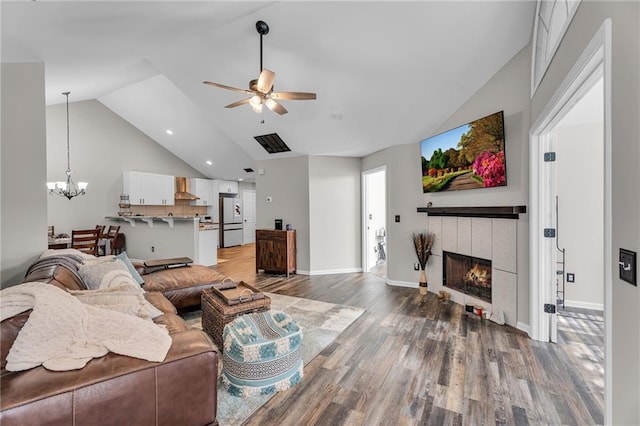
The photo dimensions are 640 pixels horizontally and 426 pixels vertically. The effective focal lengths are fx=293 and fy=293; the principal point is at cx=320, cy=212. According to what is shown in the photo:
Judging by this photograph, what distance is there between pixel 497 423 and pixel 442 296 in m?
2.36

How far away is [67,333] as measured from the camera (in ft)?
4.44

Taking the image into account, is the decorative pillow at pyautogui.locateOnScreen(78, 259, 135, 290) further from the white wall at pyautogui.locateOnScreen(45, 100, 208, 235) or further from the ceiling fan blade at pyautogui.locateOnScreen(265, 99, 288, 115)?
the white wall at pyautogui.locateOnScreen(45, 100, 208, 235)

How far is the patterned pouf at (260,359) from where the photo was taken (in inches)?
79.5

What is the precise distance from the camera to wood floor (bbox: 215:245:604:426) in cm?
183

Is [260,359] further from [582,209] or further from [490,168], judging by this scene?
[582,209]

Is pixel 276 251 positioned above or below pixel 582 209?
below

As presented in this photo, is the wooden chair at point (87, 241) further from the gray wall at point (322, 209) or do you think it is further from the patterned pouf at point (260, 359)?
the patterned pouf at point (260, 359)

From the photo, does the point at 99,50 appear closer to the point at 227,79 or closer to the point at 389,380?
the point at 227,79

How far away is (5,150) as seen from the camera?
8.07ft

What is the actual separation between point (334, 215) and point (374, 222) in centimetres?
106

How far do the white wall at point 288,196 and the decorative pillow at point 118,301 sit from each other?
12.1 feet

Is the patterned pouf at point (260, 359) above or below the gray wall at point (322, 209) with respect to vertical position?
below

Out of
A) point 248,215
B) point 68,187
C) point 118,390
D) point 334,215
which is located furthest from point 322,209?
point 248,215

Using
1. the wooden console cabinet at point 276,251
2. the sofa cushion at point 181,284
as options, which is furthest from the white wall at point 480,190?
the sofa cushion at point 181,284
